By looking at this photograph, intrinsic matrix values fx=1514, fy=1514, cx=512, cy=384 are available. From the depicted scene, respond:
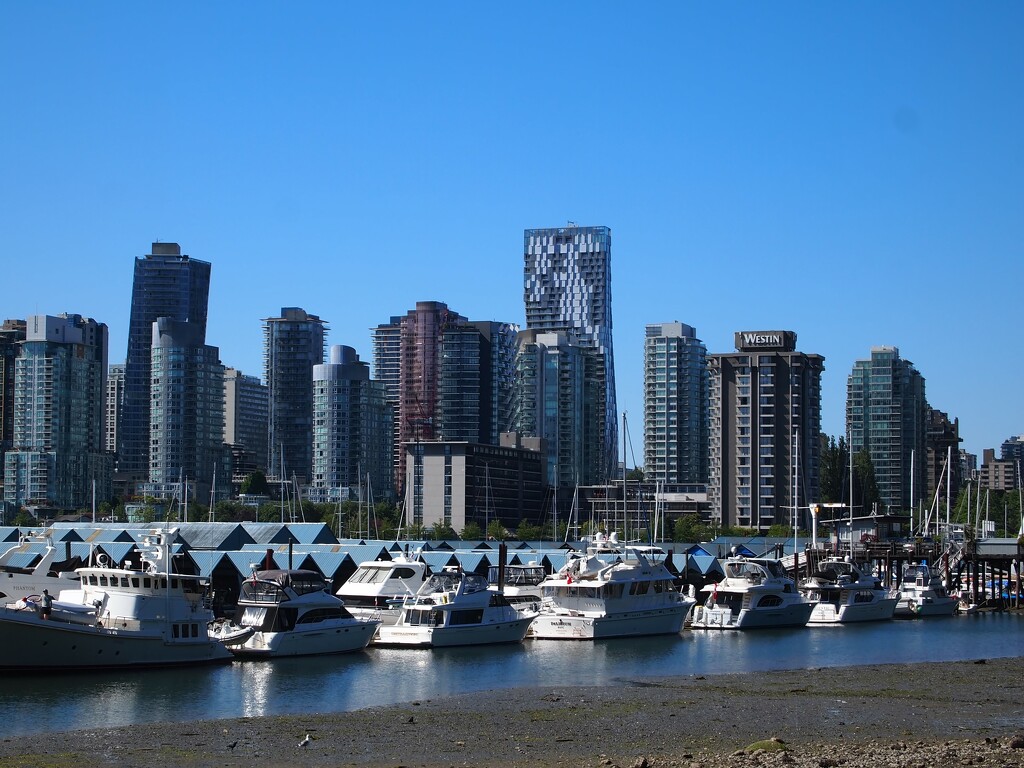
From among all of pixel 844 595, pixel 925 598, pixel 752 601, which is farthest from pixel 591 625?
pixel 925 598

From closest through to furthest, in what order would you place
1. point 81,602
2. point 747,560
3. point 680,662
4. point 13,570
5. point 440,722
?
point 440,722 → point 81,602 → point 680,662 → point 13,570 → point 747,560

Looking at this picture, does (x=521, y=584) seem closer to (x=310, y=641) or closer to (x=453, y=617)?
(x=453, y=617)

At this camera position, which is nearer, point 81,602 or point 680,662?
point 81,602

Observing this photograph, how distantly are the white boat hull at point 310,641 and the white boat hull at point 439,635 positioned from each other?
1328 millimetres

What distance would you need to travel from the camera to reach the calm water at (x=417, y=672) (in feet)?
169

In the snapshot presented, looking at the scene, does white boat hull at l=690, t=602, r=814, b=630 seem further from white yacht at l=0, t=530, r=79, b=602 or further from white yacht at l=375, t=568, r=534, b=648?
white yacht at l=0, t=530, r=79, b=602

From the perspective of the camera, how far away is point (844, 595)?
9831 centimetres

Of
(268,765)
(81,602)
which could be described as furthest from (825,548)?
(268,765)

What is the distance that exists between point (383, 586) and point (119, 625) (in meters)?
19.7

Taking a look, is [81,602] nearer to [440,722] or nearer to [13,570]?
[13,570]

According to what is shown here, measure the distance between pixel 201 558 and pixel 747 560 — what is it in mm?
33747

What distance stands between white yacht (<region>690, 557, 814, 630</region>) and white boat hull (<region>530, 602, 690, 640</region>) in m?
7.07

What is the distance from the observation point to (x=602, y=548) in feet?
281

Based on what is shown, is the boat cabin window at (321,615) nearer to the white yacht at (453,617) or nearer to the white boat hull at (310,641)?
the white boat hull at (310,641)
